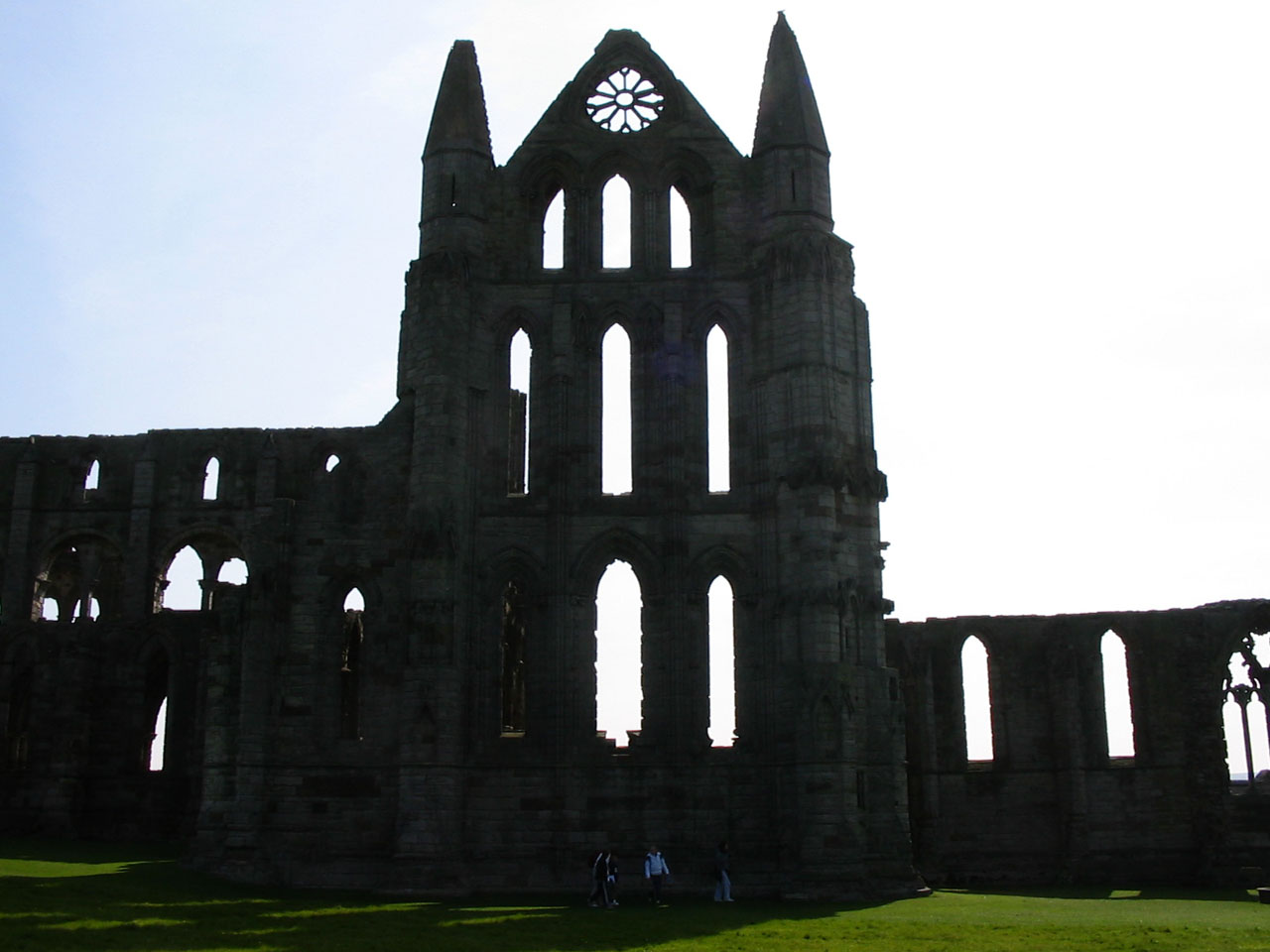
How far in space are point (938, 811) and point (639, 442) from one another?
13.3 m

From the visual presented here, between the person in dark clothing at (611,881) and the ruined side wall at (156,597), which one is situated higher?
the ruined side wall at (156,597)

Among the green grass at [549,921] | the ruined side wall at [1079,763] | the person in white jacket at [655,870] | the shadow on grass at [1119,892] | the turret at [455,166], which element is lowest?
the shadow on grass at [1119,892]

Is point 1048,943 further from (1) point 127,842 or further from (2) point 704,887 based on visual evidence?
(1) point 127,842

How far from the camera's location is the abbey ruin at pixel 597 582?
2753 centimetres

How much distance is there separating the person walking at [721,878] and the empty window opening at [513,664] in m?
8.49

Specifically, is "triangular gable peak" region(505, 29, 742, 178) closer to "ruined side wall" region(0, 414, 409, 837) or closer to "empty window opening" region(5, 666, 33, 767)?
"ruined side wall" region(0, 414, 409, 837)

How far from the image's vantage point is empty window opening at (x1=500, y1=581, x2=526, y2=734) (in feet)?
110

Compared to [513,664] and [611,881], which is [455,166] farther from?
[611,881]

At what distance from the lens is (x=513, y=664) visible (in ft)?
112

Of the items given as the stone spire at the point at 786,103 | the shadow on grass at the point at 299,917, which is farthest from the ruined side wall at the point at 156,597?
the stone spire at the point at 786,103

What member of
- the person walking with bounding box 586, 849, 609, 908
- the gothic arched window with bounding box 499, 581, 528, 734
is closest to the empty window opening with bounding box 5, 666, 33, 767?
the gothic arched window with bounding box 499, 581, 528, 734

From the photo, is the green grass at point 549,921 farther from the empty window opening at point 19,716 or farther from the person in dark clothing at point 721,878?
the empty window opening at point 19,716

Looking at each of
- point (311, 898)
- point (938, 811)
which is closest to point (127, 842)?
point (311, 898)

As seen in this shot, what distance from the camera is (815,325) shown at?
95.0 ft
